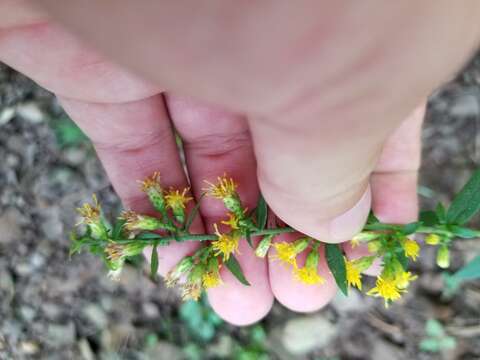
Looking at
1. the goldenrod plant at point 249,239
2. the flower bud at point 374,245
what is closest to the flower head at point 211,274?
the goldenrod plant at point 249,239

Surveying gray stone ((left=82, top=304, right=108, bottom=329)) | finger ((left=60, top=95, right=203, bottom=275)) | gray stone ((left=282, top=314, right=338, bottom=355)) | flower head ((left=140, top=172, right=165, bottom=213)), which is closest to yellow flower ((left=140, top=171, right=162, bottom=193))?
flower head ((left=140, top=172, right=165, bottom=213))

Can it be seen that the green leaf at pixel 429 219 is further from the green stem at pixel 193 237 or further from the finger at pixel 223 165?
the finger at pixel 223 165

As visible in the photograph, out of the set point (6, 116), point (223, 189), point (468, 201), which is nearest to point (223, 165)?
point (223, 189)

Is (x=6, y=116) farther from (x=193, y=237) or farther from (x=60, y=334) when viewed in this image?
(x=193, y=237)

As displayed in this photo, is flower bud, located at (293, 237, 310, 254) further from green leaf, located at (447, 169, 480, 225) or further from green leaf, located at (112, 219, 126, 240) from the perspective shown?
green leaf, located at (112, 219, 126, 240)

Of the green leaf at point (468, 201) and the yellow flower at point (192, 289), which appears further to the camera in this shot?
the yellow flower at point (192, 289)
